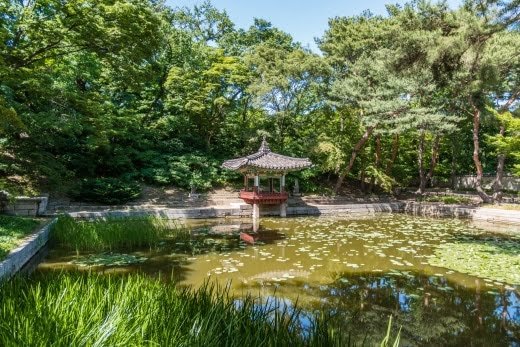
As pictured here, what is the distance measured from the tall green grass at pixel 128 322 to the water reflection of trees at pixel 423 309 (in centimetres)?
127

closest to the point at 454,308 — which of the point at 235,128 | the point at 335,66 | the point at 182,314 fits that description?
the point at 182,314

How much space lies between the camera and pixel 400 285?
5.97 metres

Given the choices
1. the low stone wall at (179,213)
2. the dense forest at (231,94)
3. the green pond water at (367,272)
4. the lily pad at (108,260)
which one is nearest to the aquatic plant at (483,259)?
the green pond water at (367,272)

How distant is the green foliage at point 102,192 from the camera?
15.2 meters

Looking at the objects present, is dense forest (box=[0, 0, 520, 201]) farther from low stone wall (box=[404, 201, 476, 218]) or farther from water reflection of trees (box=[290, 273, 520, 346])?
water reflection of trees (box=[290, 273, 520, 346])

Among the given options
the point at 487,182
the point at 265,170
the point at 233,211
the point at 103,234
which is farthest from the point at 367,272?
the point at 487,182

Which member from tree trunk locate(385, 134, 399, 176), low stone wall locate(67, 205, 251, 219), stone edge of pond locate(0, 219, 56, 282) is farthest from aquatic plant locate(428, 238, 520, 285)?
tree trunk locate(385, 134, 399, 176)

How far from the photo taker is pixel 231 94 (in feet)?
72.2

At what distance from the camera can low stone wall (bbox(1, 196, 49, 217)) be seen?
11344mm

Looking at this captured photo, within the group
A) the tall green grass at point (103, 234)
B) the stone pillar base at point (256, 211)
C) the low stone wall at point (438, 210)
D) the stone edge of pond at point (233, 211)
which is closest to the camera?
the tall green grass at point (103, 234)

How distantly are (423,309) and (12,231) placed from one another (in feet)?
26.2

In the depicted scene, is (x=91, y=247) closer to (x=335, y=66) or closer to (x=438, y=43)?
(x=438, y=43)

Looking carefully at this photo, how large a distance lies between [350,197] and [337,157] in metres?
2.69

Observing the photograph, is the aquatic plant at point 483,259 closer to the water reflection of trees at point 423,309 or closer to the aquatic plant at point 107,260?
the water reflection of trees at point 423,309
